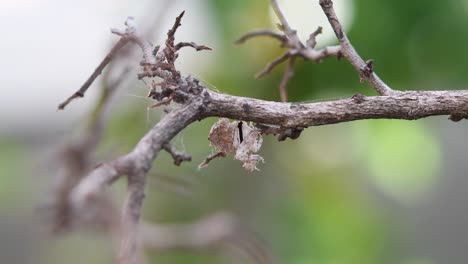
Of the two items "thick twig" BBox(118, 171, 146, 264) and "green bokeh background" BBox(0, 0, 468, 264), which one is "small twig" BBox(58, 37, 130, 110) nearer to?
"thick twig" BBox(118, 171, 146, 264)

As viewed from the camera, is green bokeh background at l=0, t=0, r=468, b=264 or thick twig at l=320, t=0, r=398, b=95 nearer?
thick twig at l=320, t=0, r=398, b=95

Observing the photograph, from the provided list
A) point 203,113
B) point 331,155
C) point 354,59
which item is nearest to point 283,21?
point 354,59

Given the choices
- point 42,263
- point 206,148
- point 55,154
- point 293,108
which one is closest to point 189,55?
point 206,148

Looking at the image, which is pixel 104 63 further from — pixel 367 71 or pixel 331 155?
pixel 331 155

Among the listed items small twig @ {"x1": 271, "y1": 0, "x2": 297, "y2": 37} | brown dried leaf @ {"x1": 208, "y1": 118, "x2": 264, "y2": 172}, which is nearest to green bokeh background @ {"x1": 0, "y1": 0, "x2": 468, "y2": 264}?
small twig @ {"x1": 271, "y1": 0, "x2": 297, "y2": 37}

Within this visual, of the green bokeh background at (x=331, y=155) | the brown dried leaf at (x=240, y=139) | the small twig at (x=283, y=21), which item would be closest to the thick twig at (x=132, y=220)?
the brown dried leaf at (x=240, y=139)

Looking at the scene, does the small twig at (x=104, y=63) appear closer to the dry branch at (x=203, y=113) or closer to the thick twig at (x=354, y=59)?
the dry branch at (x=203, y=113)
